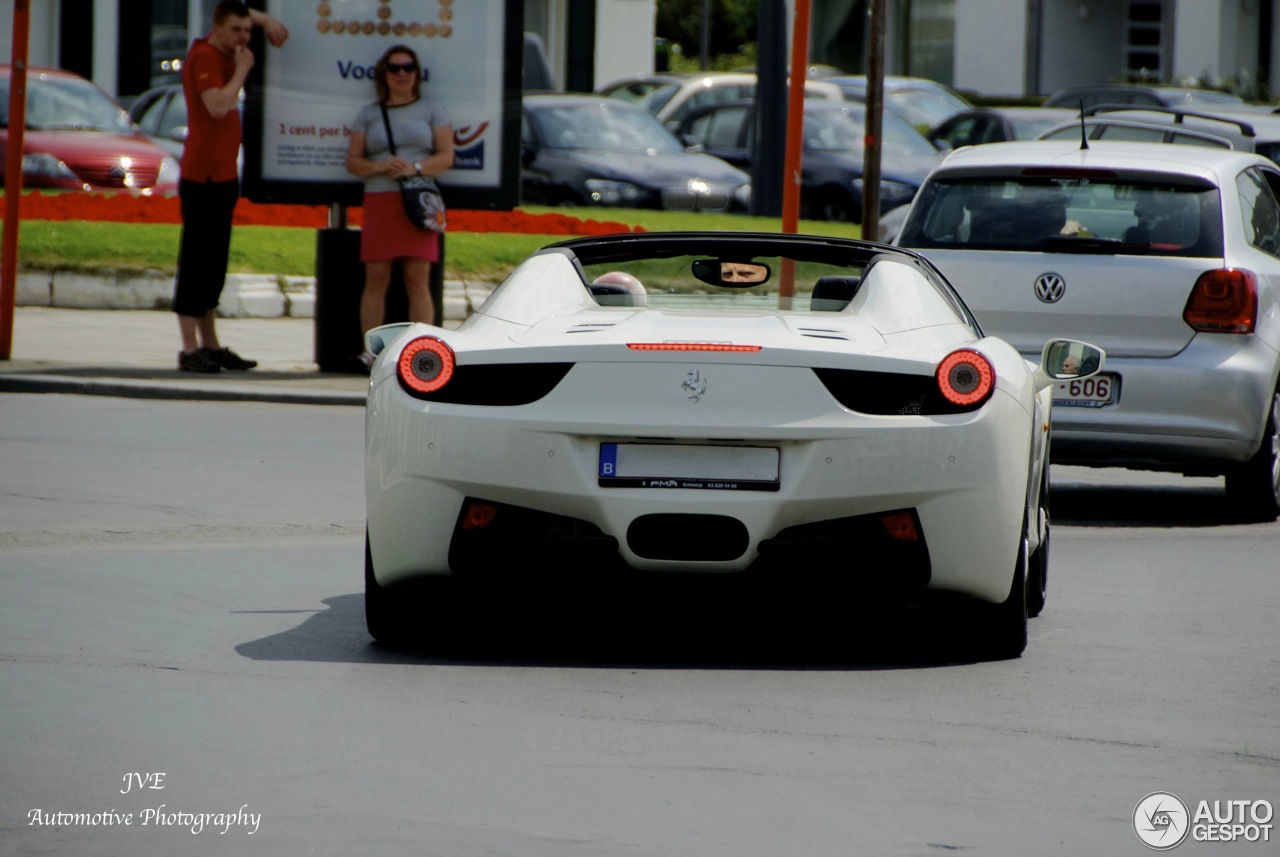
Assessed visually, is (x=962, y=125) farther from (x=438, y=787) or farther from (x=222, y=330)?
(x=438, y=787)

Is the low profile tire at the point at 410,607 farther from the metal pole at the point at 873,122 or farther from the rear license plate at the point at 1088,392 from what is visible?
the metal pole at the point at 873,122

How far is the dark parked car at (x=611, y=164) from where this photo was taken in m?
23.2

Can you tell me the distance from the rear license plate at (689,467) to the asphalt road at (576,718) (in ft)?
1.72

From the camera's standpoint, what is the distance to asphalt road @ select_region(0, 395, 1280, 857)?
4523mm

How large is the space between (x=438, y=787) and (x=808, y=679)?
1.51m

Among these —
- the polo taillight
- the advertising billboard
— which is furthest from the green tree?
the polo taillight

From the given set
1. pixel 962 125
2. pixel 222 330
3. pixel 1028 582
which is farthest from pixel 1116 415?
pixel 962 125

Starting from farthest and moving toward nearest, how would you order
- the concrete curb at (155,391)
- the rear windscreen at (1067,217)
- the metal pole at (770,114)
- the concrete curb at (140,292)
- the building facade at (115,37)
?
1. the building facade at (115,37)
2. the metal pole at (770,114)
3. the concrete curb at (140,292)
4. the concrete curb at (155,391)
5. the rear windscreen at (1067,217)

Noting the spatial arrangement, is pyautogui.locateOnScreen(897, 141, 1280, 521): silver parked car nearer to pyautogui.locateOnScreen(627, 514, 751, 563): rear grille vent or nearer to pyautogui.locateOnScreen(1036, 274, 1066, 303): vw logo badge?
pyautogui.locateOnScreen(1036, 274, 1066, 303): vw logo badge

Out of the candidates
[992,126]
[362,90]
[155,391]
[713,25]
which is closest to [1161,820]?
[155,391]

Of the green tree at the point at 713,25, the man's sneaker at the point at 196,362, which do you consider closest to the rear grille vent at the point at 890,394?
the man's sneaker at the point at 196,362

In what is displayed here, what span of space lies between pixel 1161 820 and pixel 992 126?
79.4 feet

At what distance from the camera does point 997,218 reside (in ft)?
33.0

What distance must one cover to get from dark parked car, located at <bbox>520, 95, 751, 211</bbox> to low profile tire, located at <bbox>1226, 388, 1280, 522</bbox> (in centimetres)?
1274
